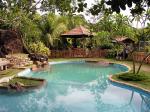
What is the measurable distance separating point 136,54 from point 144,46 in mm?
1729

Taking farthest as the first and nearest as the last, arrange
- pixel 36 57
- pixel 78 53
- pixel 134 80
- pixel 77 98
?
pixel 78 53, pixel 36 57, pixel 134 80, pixel 77 98

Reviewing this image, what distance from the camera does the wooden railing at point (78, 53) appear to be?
2564 cm

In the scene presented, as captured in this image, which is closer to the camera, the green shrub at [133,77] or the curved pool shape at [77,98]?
the curved pool shape at [77,98]

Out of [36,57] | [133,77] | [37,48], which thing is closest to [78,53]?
[37,48]

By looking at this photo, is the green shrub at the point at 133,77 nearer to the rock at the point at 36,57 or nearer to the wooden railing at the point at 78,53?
the rock at the point at 36,57

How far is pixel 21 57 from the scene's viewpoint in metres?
19.1

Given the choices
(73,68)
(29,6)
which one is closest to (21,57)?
(73,68)

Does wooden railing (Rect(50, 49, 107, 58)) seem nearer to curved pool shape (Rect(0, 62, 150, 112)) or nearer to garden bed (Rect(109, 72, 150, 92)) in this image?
curved pool shape (Rect(0, 62, 150, 112))

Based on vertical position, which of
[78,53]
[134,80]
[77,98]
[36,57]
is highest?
[78,53]

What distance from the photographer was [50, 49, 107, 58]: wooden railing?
2564 cm

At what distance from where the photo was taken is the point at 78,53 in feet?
84.7

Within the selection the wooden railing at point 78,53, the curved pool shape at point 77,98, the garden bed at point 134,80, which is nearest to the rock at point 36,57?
the wooden railing at point 78,53

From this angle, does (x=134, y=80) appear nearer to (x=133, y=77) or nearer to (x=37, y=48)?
(x=133, y=77)

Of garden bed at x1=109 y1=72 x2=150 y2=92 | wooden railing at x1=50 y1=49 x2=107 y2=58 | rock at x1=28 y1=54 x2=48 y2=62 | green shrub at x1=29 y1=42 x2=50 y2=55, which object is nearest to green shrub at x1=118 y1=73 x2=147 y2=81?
garden bed at x1=109 y1=72 x2=150 y2=92
